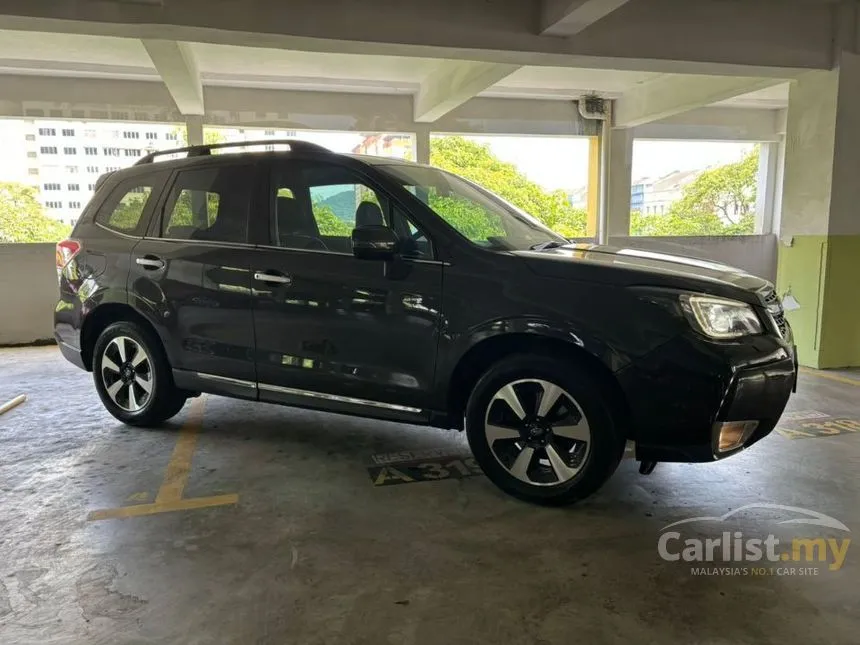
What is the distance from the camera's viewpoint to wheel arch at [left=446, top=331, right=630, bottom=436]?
286cm

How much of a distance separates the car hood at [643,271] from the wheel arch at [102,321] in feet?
8.21

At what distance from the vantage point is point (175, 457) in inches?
148

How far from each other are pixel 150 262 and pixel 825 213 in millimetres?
6056

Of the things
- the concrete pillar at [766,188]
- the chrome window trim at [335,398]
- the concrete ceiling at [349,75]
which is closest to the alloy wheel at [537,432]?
the chrome window trim at [335,398]

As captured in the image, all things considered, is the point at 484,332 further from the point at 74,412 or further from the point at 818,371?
the point at 818,371

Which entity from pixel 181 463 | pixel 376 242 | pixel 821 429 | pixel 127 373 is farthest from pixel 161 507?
pixel 821 429

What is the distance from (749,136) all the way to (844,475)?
29.2 feet

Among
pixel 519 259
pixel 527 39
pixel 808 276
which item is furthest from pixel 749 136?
pixel 519 259

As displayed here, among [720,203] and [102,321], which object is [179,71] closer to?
[102,321]

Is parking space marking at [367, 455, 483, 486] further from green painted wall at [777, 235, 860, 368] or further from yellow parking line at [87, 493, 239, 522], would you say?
green painted wall at [777, 235, 860, 368]

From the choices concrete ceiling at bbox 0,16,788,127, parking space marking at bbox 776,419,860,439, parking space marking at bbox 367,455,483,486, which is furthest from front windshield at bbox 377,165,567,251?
concrete ceiling at bbox 0,16,788,127

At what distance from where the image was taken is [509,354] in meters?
3.04

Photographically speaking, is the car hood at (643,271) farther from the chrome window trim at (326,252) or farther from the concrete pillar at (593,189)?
the concrete pillar at (593,189)

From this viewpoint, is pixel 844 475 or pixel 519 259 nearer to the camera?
pixel 519 259
